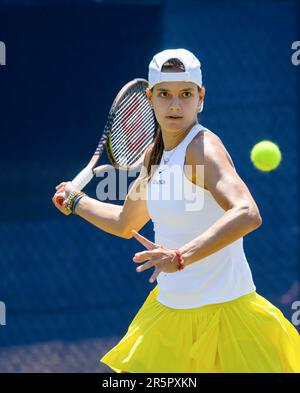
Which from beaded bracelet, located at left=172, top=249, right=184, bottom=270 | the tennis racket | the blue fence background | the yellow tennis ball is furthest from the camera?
the blue fence background

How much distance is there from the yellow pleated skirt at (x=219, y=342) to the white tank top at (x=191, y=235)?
4cm

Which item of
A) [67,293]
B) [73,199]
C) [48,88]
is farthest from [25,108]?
[73,199]

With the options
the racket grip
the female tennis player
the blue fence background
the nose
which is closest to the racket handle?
the racket grip

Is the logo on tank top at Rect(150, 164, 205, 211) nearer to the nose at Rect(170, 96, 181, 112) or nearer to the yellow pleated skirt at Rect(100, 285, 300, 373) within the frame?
the nose at Rect(170, 96, 181, 112)

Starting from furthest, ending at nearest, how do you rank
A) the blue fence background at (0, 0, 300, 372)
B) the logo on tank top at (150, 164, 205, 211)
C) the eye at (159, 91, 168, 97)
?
the blue fence background at (0, 0, 300, 372), the eye at (159, 91, 168, 97), the logo on tank top at (150, 164, 205, 211)

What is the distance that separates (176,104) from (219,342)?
26.3 inches

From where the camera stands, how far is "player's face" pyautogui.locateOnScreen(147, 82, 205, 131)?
263 centimetres

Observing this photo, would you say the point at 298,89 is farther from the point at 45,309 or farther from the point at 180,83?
the point at 180,83

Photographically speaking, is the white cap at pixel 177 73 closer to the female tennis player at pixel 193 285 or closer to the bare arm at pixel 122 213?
the female tennis player at pixel 193 285

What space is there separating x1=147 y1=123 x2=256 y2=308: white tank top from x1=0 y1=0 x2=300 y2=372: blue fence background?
1.57 m

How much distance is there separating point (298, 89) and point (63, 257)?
4.41ft

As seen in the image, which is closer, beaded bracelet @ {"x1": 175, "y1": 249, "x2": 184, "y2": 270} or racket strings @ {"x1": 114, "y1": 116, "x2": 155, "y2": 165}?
beaded bracelet @ {"x1": 175, "y1": 249, "x2": 184, "y2": 270}

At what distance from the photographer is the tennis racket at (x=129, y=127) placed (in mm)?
3193

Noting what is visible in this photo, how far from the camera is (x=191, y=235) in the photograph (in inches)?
103
